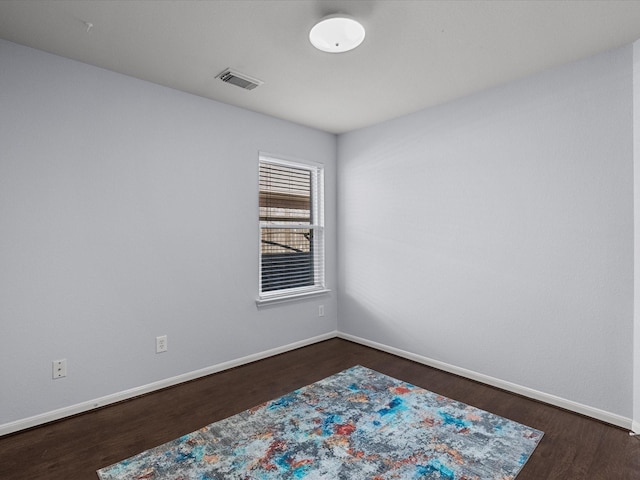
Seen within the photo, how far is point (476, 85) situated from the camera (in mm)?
2842

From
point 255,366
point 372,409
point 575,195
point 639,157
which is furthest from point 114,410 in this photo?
point 639,157

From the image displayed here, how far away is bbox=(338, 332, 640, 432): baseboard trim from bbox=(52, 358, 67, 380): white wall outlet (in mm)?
2791

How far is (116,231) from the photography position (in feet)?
8.57

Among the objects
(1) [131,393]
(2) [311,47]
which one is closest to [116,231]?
(1) [131,393]

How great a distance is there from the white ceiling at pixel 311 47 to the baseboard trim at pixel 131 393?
7.96ft

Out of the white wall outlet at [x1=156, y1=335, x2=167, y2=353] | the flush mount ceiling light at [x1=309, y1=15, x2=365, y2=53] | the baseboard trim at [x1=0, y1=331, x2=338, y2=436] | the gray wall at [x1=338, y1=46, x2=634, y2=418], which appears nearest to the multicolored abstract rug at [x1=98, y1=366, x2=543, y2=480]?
the gray wall at [x1=338, y1=46, x2=634, y2=418]

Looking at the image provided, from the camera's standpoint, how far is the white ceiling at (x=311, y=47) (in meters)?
1.88

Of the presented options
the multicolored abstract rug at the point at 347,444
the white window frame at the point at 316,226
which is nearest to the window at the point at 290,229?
the white window frame at the point at 316,226

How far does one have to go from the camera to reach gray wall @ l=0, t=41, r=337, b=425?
88.2 inches

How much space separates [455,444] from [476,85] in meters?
2.65

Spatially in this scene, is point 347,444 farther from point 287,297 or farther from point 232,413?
point 287,297

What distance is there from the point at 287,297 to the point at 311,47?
239cm

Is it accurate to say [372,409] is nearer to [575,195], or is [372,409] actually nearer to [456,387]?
[456,387]

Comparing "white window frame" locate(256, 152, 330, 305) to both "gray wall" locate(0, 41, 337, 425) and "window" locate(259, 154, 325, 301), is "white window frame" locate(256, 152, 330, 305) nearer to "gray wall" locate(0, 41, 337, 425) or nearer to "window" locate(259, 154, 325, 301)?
"window" locate(259, 154, 325, 301)
